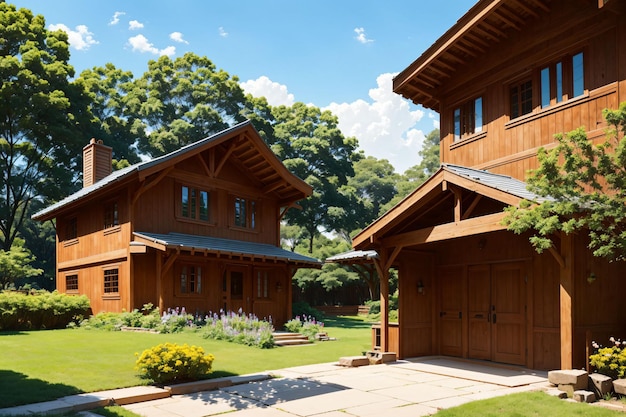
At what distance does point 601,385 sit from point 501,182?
13.8ft

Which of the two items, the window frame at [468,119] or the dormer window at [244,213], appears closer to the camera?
the window frame at [468,119]

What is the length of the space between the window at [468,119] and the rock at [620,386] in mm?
7038

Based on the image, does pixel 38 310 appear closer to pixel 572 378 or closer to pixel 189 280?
pixel 189 280

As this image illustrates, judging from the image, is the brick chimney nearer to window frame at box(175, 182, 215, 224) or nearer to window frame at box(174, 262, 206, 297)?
window frame at box(175, 182, 215, 224)

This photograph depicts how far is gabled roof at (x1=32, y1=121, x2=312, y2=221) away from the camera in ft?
66.5

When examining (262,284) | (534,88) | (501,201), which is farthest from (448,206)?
(262,284)

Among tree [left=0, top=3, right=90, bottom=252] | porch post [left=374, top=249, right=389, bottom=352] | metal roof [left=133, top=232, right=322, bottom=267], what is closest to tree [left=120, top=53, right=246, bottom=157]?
tree [left=0, top=3, right=90, bottom=252]

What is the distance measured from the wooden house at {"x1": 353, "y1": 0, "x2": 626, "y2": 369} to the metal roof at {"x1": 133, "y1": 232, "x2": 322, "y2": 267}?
6728mm

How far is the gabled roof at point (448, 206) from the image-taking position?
1082 centimetres

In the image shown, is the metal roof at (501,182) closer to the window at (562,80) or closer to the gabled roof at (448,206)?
the gabled roof at (448,206)

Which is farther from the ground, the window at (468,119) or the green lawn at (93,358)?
the window at (468,119)

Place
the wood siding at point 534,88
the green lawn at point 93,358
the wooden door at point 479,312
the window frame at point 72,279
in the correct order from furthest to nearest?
the window frame at point 72,279 < the wooden door at point 479,312 < the wood siding at point 534,88 < the green lawn at point 93,358

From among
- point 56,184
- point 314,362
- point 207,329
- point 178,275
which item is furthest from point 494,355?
point 56,184

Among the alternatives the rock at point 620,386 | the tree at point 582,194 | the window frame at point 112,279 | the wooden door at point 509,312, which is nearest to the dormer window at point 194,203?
the window frame at point 112,279
